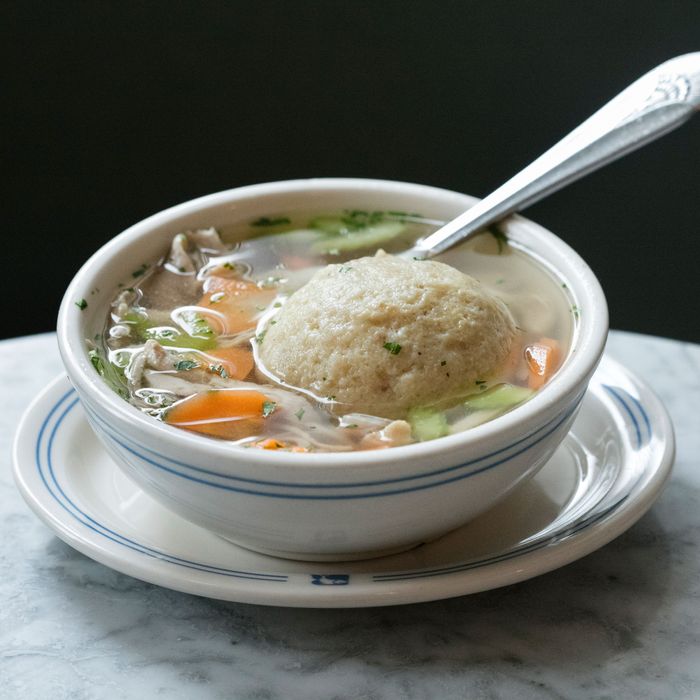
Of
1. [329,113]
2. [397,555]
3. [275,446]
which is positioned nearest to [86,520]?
[275,446]

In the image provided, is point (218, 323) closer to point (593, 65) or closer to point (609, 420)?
point (609, 420)

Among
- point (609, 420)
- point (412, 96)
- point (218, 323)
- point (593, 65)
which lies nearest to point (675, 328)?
point (593, 65)

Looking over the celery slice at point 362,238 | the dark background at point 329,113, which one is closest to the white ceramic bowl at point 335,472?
the celery slice at point 362,238

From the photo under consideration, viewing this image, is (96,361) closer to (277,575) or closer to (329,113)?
(277,575)

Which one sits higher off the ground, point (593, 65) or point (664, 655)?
point (593, 65)

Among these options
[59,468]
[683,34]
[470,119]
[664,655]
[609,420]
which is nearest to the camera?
[664,655]

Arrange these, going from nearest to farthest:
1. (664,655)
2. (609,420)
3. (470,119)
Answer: (664,655), (609,420), (470,119)

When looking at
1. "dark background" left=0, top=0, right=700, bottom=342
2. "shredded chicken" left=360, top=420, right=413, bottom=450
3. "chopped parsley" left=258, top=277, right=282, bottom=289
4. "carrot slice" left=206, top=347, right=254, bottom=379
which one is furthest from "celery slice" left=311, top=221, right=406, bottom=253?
"dark background" left=0, top=0, right=700, bottom=342
